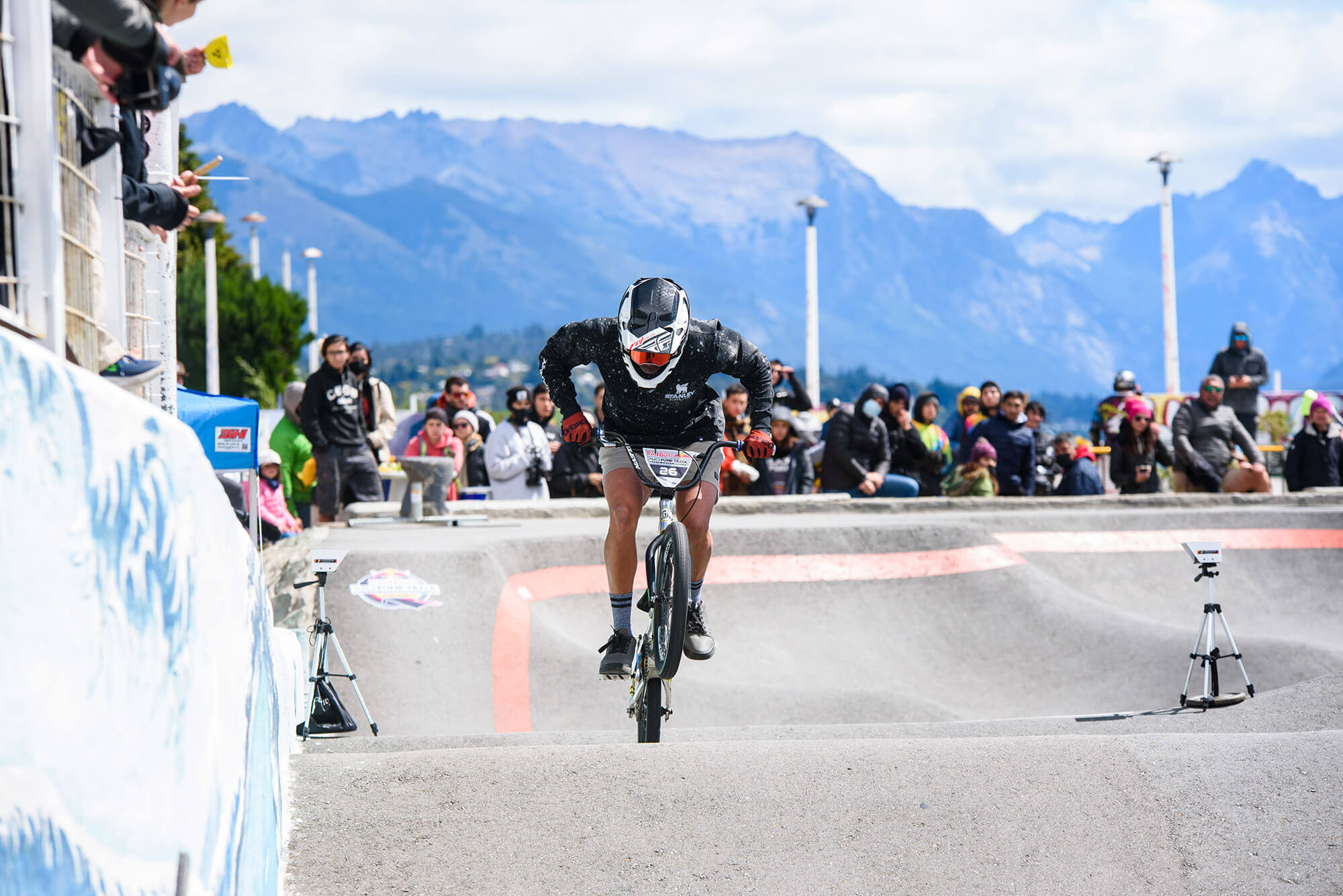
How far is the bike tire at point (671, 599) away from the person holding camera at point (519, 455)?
20.1 feet

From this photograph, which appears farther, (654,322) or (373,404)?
(373,404)

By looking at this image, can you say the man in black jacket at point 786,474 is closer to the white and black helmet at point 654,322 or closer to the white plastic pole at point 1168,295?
the white and black helmet at point 654,322

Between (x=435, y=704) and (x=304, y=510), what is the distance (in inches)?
170

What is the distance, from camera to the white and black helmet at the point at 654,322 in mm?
5762

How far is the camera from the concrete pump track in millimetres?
4078

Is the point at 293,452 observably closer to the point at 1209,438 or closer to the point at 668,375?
the point at 668,375

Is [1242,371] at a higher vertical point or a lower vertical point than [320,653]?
higher

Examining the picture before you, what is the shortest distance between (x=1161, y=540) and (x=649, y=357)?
25.9 feet

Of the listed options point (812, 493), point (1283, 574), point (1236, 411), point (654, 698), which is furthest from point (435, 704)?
point (1236, 411)

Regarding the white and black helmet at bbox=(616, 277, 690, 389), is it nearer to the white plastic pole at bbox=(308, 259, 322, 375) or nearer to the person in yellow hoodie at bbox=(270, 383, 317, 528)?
the white plastic pole at bbox=(308, 259, 322, 375)

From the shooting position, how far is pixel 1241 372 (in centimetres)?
1587

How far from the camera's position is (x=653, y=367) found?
5922 millimetres

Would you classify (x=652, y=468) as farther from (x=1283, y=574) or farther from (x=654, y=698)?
(x=1283, y=574)

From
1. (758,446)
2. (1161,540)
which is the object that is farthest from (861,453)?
(758,446)
